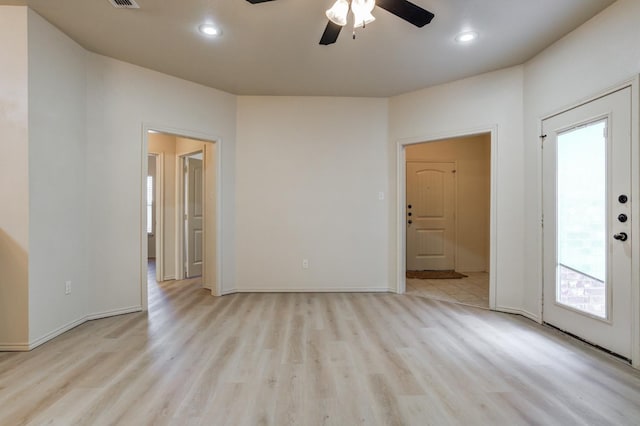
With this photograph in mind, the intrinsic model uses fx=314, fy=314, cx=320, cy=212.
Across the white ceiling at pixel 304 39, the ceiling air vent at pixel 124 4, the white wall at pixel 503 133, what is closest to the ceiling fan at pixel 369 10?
the white ceiling at pixel 304 39

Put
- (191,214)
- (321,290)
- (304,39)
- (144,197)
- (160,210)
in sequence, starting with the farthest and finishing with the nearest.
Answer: (191,214) → (160,210) → (321,290) → (144,197) → (304,39)

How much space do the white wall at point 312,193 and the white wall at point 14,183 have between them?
7.41ft

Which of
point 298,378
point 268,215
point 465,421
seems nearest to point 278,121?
point 268,215

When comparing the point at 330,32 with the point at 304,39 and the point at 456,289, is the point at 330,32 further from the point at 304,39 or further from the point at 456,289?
the point at 456,289

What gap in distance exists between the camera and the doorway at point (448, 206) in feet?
19.4

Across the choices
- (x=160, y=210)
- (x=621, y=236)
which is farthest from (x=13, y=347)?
(x=621, y=236)

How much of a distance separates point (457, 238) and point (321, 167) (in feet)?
10.4

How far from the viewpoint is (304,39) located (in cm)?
293

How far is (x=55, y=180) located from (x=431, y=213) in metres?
5.49

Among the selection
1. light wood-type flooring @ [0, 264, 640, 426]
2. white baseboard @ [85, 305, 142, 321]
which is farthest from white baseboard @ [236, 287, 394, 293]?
white baseboard @ [85, 305, 142, 321]

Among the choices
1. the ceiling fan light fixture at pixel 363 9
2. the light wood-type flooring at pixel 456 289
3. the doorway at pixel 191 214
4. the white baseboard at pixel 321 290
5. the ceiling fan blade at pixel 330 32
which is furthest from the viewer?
the doorway at pixel 191 214

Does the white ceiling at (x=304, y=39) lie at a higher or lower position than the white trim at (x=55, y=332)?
higher

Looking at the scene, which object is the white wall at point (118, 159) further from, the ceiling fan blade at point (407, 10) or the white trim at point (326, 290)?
the ceiling fan blade at point (407, 10)

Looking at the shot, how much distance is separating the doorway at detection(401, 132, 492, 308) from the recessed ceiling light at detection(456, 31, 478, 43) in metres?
3.01
